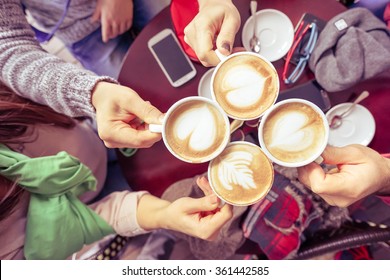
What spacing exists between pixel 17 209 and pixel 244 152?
0.56 metres

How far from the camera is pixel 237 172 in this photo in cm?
71

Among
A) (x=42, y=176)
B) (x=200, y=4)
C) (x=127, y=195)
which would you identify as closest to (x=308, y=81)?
(x=200, y=4)

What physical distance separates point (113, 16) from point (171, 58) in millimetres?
251

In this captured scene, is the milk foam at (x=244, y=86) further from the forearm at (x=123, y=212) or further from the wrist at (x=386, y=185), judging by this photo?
the forearm at (x=123, y=212)

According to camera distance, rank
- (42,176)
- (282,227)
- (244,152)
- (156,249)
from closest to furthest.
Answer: (244,152), (42,176), (282,227), (156,249)

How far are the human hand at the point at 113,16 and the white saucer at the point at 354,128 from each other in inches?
26.4

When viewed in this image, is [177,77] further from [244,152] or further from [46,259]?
[46,259]

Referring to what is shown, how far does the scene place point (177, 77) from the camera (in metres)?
0.96

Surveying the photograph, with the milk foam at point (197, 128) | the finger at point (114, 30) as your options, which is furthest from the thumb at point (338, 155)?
the finger at point (114, 30)

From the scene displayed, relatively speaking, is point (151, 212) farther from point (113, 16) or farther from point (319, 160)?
point (113, 16)

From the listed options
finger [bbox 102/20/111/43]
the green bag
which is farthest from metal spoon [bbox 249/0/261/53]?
the green bag

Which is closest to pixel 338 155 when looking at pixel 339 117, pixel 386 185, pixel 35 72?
pixel 386 185

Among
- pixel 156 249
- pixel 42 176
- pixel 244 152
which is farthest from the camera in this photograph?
pixel 156 249

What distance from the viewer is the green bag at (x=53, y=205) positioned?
819 mm
